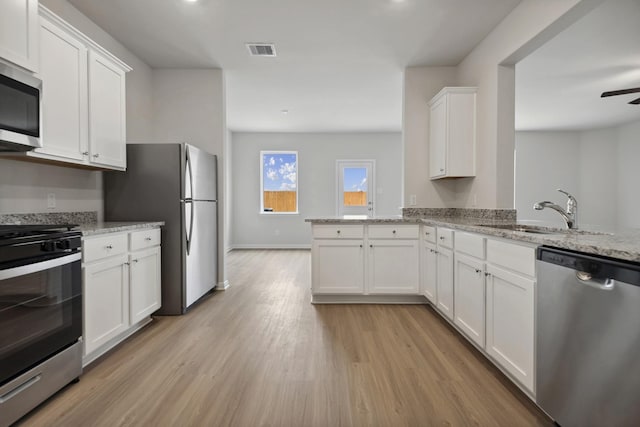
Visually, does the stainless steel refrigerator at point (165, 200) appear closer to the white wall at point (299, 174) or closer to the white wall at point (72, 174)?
the white wall at point (72, 174)

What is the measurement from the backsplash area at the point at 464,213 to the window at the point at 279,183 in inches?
167

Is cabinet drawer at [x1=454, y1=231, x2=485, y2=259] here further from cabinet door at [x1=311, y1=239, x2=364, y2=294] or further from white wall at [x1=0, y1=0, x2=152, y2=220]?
white wall at [x1=0, y1=0, x2=152, y2=220]

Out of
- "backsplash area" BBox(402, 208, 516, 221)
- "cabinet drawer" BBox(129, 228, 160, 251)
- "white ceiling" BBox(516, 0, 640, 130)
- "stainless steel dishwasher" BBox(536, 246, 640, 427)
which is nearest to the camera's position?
"stainless steel dishwasher" BBox(536, 246, 640, 427)

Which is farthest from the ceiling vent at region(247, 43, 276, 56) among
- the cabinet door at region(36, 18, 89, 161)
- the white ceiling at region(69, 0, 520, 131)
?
the cabinet door at region(36, 18, 89, 161)

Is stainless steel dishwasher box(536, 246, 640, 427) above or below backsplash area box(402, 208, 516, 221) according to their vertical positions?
below

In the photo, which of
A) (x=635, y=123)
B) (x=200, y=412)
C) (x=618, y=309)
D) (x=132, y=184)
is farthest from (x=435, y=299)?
(x=635, y=123)

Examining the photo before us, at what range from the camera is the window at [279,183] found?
7.91 meters

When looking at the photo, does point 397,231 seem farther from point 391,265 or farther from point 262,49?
point 262,49

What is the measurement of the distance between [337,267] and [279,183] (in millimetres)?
4739

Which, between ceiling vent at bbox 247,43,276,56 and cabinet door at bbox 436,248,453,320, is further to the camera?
ceiling vent at bbox 247,43,276,56

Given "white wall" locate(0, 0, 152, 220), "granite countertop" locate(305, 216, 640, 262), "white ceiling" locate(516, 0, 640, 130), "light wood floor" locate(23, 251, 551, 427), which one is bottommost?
"light wood floor" locate(23, 251, 551, 427)

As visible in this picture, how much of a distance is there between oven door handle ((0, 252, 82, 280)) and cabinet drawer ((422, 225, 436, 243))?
2752mm

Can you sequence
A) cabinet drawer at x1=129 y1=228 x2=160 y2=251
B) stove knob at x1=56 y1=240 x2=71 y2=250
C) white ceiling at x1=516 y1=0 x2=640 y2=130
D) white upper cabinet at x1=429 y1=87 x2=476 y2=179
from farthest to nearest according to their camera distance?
1. white upper cabinet at x1=429 y1=87 x2=476 y2=179
2. white ceiling at x1=516 y1=0 x2=640 y2=130
3. cabinet drawer at x1=129 y1=228 x2=160 y2=251
4. stove knob at x1=56 y1=240 x2=71 y2=250

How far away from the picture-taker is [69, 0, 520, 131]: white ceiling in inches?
111
